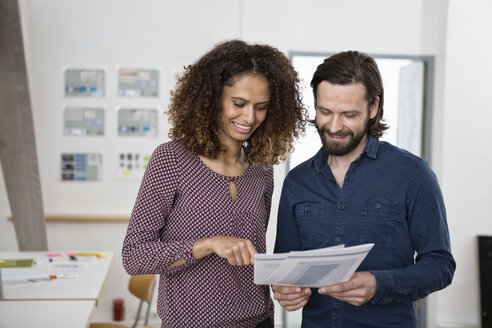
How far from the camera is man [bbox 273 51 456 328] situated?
5.27 ft

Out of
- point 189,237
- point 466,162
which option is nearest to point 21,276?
point 189,237

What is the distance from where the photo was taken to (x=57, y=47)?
4.56 m

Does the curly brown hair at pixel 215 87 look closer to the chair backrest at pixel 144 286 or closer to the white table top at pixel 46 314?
the white table top at pixel 46 314

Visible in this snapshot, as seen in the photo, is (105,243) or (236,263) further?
(105,243)

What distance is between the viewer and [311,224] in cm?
175

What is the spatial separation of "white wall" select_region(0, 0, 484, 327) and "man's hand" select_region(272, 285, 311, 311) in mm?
2902

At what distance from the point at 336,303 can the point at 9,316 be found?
1.43 metres

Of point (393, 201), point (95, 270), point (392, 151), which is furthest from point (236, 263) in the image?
point (95, 270)

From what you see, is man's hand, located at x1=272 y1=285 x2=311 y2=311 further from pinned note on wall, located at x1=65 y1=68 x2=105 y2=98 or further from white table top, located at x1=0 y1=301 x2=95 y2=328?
pinned note on wall, located at x1=65 y1=68 x2=105 y2=98

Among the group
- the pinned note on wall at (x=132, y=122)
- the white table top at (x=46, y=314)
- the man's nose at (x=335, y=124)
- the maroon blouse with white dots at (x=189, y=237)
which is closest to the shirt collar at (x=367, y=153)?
the man's nose at (x=335, y=124)

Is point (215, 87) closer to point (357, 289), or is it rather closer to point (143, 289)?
point (357, 289)

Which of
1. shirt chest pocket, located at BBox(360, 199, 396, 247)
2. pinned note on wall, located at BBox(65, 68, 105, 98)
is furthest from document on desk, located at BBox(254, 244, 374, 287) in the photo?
pinned note on wall, located at BBox(65, 68, 105, 98)

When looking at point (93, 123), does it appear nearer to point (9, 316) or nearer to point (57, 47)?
point (57, 47)

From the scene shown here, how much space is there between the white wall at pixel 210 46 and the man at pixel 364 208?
2750 mm
